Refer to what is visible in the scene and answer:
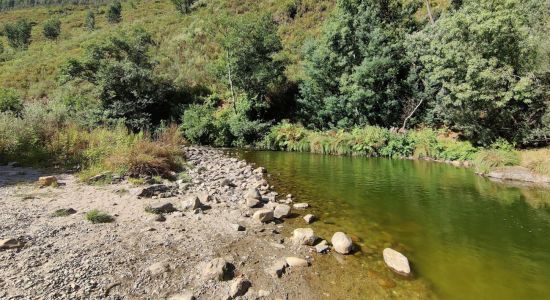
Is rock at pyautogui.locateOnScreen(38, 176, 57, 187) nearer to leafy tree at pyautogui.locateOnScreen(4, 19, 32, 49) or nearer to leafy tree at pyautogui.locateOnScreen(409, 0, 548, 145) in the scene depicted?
leafy tree at pyautogui.locateOnScreen(409, 0, 548, 145)

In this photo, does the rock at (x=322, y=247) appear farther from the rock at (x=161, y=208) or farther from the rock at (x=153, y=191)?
the rock at (x=153, y=191)

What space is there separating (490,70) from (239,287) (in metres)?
18.4

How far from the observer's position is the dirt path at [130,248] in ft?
15.9

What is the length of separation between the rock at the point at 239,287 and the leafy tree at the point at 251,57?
75.5 ft

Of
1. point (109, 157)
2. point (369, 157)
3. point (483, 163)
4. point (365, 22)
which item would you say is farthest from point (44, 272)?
point (365, 22)

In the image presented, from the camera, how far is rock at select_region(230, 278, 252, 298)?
489 centimetres

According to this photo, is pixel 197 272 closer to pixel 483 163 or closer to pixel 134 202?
pixel 134 202

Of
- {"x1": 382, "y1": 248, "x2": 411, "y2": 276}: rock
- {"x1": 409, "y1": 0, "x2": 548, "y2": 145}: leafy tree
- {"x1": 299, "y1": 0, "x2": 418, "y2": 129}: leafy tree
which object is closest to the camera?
{"x1": 382, "y1": 248, "x2": 411, "y2": 276}: rock

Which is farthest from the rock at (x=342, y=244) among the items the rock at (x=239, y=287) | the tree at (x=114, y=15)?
the tree at (x=114, y=15)

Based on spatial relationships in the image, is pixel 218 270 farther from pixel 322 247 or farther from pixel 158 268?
pixel 322 247

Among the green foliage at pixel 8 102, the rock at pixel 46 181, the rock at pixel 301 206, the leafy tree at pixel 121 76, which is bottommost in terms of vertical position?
the rock at pixel 301 206

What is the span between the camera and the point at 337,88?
2652 centimetres

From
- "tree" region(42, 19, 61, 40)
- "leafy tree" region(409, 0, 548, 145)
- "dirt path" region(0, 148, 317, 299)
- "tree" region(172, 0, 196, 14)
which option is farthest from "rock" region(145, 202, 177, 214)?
"tree" region(42, 19, 61, 40)

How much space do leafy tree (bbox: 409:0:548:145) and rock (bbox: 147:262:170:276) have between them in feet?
60.6
